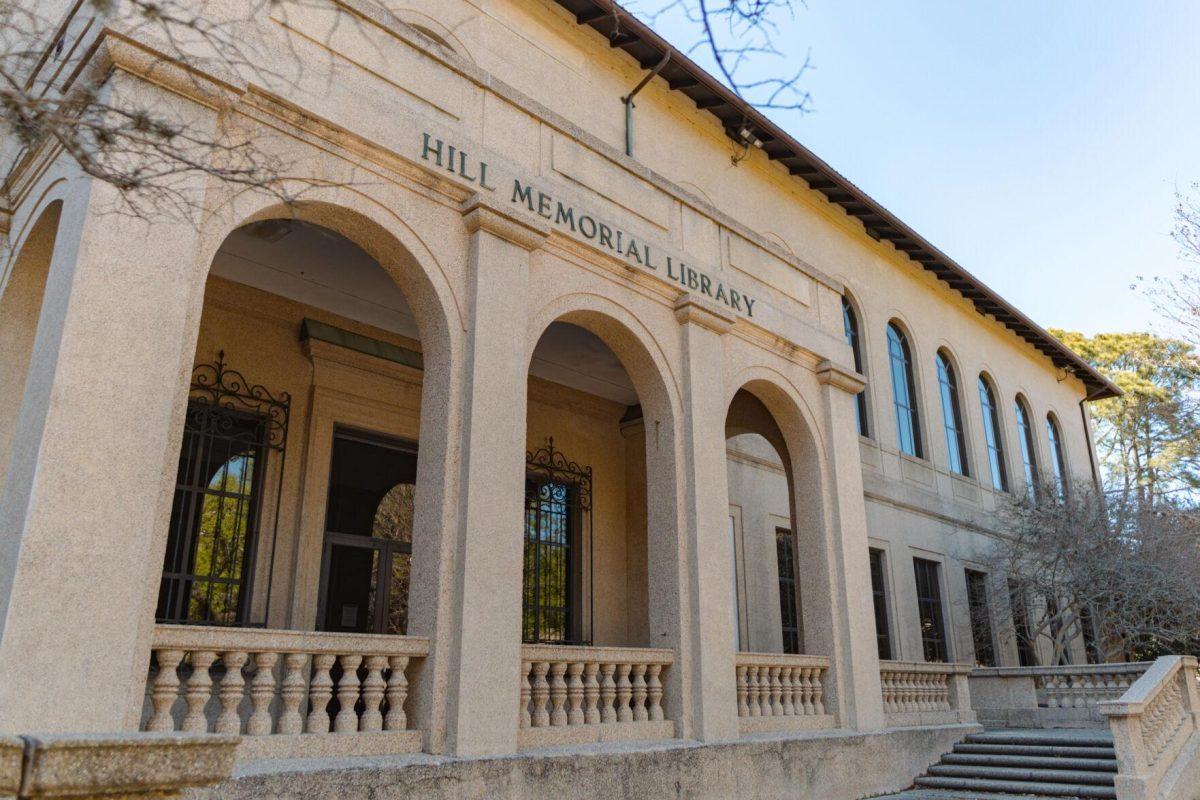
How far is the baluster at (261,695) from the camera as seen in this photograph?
5.60 meters

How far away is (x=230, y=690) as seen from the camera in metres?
5.52

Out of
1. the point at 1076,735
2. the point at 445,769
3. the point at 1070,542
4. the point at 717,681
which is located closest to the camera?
the point at 445,769

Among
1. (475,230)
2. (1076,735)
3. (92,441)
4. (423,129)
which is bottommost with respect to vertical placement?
(1076,735)

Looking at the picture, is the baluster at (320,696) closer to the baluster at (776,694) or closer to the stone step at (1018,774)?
the baluster at (776,694)

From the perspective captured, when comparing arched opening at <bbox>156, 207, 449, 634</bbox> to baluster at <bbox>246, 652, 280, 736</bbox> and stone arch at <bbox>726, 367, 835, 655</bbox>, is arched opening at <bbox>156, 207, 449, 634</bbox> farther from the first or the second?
stone arch at <bbox>726, 367, 835, 655</bbox>

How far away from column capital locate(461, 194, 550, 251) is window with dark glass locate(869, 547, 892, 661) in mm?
10041

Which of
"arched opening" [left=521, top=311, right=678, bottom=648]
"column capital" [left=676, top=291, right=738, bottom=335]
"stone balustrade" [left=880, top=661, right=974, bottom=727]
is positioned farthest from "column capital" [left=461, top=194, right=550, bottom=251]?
"stone balustrade" [left=880, top=661, right=974, bottom=727]

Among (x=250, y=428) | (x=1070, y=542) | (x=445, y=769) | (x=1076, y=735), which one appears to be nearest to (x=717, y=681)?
(x=445, y=769)

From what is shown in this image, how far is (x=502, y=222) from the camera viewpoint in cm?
764

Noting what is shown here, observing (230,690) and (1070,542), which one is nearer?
(230,690)

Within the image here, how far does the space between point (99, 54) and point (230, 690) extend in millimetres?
3949

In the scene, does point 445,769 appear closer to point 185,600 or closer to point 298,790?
point 298,790

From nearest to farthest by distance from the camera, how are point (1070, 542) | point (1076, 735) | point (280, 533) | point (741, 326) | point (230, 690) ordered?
point (230, 690)
point (280, 533)
point (741, 326)
point (1076, 735)
point (1070, 542)

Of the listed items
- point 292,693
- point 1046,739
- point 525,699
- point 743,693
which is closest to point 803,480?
point 743,693
